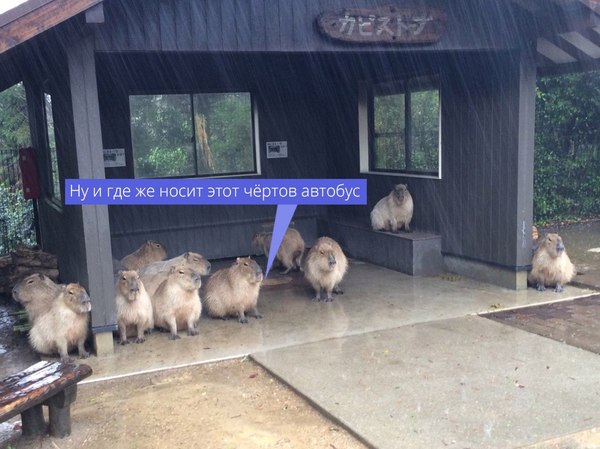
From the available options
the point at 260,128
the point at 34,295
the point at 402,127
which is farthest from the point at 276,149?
the point at 34,295

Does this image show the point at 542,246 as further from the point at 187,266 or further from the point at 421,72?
the point at 187,266

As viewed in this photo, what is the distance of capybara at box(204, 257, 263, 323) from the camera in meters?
7.15

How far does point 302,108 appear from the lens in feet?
37.8

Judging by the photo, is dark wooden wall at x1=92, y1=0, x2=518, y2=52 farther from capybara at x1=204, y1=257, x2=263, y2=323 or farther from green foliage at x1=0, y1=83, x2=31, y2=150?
green foliage at x1=0, y1=83, x2=31, y2=150

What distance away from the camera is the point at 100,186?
6.09 meters

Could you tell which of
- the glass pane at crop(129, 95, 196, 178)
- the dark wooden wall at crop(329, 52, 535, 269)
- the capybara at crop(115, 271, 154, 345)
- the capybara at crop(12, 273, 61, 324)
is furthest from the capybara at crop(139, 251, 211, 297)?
the dark wooden wall at crop(329, 52, 535, 269)

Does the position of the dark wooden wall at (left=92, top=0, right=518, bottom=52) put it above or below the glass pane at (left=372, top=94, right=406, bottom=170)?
above

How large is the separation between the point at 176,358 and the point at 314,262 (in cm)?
242

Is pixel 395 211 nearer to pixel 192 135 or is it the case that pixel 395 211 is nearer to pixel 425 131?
pixel 425 131

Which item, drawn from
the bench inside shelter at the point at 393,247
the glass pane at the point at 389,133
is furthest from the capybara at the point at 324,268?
the glass pane at the point at 389,133

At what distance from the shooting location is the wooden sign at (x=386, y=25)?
6.68m


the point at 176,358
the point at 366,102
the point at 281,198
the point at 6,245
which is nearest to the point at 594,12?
the point at 281,198

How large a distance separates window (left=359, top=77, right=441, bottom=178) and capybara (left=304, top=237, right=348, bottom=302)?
2.30 m

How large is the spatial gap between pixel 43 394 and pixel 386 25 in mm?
4951
